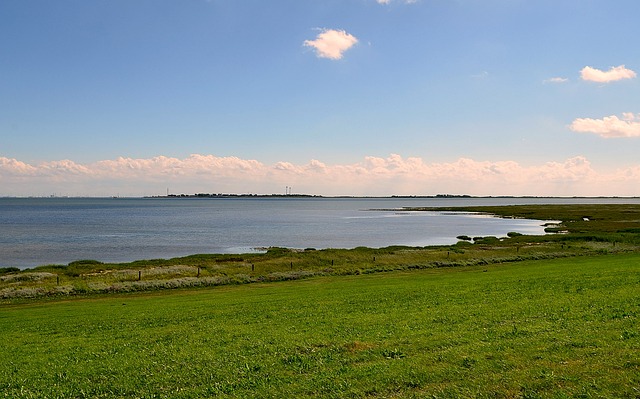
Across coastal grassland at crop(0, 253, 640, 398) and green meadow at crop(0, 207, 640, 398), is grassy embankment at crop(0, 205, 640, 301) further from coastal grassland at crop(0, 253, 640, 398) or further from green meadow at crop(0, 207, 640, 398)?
coastal grassland at crop(0, 253, 640, 398)

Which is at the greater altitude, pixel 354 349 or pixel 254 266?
pixel 354 349

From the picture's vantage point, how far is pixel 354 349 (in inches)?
593

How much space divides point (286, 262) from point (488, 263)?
2360 centimetres

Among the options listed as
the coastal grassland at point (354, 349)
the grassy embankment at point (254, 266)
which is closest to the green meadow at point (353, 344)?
the coastal grassland at point (354, 349)

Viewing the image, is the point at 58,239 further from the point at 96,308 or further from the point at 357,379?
the point at 357,379

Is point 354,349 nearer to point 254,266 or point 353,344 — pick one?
point 353,344

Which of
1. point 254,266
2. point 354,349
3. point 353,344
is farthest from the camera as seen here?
point 254,266

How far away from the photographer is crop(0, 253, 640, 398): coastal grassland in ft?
38.2

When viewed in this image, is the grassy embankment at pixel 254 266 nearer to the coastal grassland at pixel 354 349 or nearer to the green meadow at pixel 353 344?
the green meadow at pixel 353 344

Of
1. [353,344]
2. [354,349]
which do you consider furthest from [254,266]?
[354,349]

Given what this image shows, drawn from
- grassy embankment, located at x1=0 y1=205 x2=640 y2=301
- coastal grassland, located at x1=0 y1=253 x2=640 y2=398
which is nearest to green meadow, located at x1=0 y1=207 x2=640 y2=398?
coastal grassland, located at x1=0 y1=253 x2=640 y2=398

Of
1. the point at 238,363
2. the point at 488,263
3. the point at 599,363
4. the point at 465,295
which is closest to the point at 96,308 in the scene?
the point at 238,363

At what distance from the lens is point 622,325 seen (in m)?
15.5

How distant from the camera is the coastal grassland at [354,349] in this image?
1164 cm
